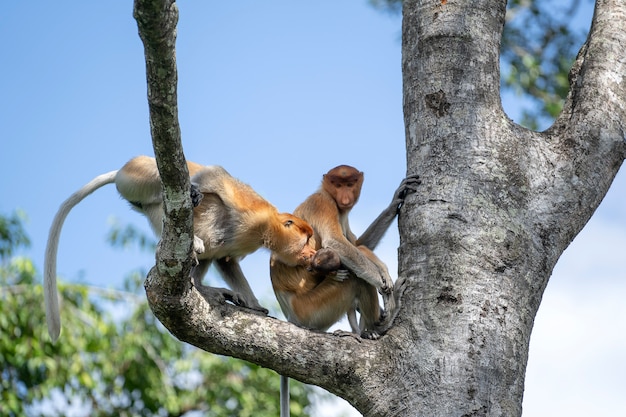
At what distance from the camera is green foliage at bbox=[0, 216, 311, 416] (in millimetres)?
6543

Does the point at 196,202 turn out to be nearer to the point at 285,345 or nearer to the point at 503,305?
the point at 285,345

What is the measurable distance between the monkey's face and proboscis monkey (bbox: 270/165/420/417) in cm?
7

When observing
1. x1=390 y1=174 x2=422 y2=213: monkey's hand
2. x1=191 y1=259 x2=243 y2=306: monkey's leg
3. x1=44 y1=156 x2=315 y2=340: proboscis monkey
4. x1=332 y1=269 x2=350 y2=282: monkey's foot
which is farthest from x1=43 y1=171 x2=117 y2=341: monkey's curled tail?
x1=390 y1=174 x2=422 y2=213: monkey's hand

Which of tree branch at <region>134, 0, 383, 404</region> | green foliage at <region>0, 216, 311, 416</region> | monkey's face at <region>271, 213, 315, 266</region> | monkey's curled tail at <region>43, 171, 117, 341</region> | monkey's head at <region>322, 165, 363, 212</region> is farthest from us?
green foliage at <region>0, 216, 311, 416</region>

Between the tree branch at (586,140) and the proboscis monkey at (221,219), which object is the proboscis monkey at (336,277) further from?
the tree branch at (586,140)

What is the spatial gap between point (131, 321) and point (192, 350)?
822 millimetres

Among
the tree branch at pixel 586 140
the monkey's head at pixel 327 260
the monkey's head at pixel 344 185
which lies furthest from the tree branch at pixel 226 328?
the monkey's head at pixel 344 185

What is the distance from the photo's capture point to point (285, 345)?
2779 millimetres

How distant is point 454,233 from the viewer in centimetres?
288

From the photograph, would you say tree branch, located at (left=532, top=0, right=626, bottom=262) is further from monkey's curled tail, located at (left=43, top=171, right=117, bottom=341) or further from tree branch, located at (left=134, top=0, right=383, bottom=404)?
monkey's curled tail, located at (left=43, top=171, right=117, bottom=341)

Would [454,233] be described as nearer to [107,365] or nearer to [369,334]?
[369,334]

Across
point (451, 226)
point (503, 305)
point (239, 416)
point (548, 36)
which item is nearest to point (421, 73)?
point (451, 226)

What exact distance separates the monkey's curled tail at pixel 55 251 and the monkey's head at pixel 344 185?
3.57 ft

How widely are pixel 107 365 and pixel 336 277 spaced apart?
3.77 metres
